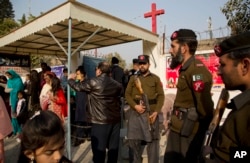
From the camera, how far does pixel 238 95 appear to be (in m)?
1.30

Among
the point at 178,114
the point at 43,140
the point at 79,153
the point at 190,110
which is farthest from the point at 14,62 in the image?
the point at 43,140

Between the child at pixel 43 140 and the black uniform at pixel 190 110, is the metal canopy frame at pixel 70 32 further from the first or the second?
the child at pixel 43 140

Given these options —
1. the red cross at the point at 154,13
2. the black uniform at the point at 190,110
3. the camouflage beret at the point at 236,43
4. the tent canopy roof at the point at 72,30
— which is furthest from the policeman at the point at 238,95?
the red cross at the point at 154,13

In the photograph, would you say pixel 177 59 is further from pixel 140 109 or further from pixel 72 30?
pixel 72 30

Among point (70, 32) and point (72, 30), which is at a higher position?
point (72, 30)

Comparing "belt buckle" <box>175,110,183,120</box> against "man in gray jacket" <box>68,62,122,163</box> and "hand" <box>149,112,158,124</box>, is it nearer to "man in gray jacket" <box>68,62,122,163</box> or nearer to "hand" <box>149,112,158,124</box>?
"hand" <box>149,112,158,124</box>

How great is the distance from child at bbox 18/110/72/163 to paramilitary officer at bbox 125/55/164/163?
2.45m

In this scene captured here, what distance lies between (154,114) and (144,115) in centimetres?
15

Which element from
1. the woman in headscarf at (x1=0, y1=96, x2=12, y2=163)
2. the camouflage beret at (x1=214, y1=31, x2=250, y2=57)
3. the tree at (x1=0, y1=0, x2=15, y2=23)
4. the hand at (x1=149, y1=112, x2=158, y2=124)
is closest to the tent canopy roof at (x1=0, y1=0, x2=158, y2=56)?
the hand at (x1=149, y1=112, x2=158, y2=124)

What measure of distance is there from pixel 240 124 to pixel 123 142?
4.72m

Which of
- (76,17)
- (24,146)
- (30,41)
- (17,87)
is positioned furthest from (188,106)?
(30,41)

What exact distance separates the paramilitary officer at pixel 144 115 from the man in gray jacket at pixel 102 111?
272 mm

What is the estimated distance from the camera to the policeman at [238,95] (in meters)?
1.15

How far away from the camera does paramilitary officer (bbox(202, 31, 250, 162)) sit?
3.75 ft
